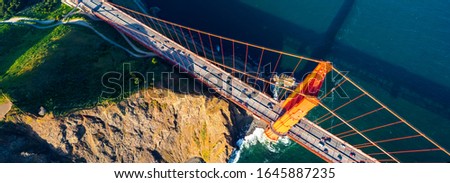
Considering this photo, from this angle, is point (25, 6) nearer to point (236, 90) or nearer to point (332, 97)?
point (236, 90)

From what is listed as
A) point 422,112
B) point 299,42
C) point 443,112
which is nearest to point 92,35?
point 299,42

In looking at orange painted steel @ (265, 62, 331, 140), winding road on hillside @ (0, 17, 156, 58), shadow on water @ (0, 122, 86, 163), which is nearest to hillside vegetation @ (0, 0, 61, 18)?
winding road on hillside @ (0, 17, 156, 58)

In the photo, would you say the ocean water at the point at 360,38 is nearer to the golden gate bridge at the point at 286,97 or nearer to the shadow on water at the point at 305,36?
the shadow on water at the point at 305,36

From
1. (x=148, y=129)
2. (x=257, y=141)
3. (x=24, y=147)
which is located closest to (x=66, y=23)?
(x=24, y=147)

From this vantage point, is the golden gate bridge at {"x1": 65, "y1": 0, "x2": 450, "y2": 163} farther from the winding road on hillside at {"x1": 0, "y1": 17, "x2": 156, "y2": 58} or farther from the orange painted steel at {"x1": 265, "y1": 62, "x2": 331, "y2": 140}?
the winding road on hillside at {"x1": 0, "y1": 17, "x2": 156, "y2": 58}

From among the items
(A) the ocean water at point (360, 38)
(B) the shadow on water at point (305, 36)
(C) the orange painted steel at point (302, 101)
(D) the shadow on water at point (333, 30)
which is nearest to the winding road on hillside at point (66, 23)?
(B) the shadow on water at point (305, 36)

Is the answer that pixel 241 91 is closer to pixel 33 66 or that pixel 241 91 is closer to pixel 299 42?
pixel 299 42
